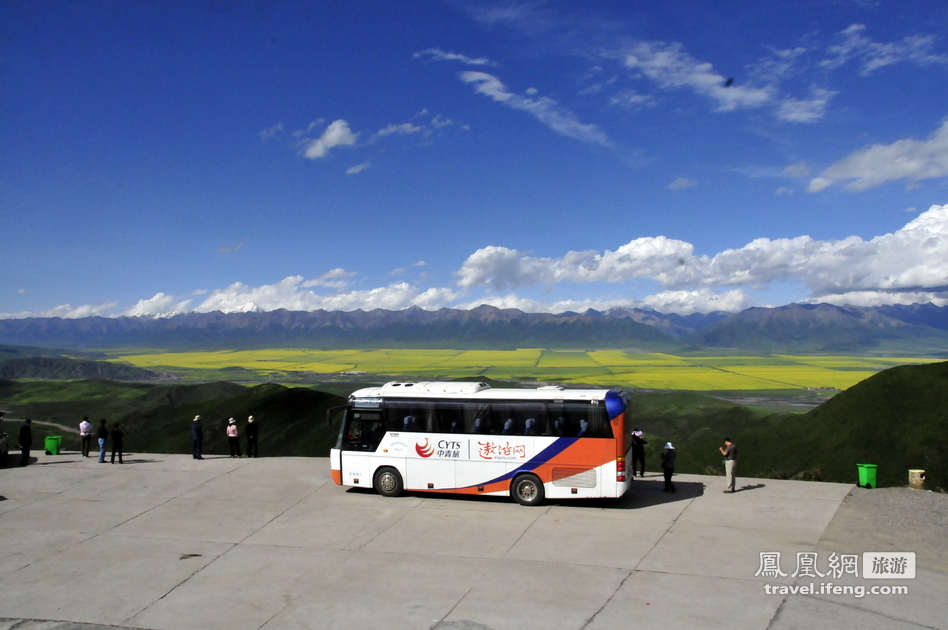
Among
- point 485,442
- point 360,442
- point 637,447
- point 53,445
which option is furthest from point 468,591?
point 53,445

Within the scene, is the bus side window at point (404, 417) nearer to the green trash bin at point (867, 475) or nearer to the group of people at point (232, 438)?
the group of people at point (232, 438)

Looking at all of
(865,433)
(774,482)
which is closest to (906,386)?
(865,433)

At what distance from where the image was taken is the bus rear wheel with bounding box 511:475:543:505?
1778 cm

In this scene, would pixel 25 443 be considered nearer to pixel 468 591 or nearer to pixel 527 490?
pixel 527 490

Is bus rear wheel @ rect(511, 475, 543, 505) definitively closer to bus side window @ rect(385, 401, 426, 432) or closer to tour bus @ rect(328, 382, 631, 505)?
tour bus @ rect(328, 382, 631, 505)

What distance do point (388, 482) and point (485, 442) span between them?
131 inches

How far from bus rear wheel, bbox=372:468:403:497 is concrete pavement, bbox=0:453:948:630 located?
43 centimetres

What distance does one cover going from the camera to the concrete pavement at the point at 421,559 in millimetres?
11000

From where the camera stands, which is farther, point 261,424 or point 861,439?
point 261,424

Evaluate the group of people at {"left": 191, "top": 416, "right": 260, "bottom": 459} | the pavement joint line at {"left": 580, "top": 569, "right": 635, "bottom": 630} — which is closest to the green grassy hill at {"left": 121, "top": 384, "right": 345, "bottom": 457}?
the group of people at {"left": 191, "top": 416, "right": 260, "bottom": 459}

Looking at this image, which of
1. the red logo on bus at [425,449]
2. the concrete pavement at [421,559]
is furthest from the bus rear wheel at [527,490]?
the red logo on bus at [425,449]

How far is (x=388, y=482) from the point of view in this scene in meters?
19.1

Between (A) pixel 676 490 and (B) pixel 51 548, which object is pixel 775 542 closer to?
(A) pixel 676 490

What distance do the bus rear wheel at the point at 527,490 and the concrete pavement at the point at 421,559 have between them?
0.29 metres
